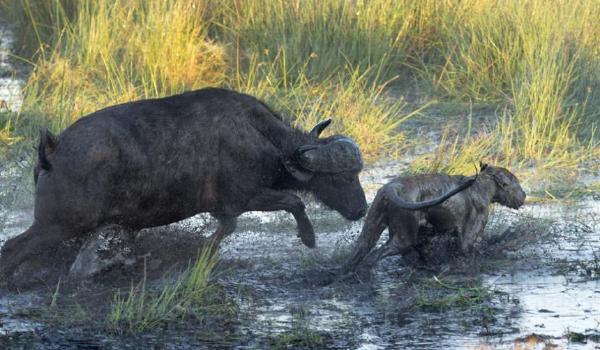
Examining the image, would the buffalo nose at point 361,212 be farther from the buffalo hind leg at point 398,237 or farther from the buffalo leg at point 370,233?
the buffalo hind leg at point 398,237

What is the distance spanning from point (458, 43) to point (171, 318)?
659 centimetres

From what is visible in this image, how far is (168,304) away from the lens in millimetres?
6723

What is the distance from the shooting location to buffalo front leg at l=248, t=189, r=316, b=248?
27.1 ft

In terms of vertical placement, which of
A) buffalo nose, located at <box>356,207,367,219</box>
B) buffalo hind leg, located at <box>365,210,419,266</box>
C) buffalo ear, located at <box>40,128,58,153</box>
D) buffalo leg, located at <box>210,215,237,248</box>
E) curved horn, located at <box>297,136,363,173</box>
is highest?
buffalo ear, located at <box>40,128,58,153</box>

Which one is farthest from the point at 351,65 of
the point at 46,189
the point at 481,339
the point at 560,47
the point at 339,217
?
the point at 481,339

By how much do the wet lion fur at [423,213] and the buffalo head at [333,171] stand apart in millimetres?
546

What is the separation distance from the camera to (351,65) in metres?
12.2

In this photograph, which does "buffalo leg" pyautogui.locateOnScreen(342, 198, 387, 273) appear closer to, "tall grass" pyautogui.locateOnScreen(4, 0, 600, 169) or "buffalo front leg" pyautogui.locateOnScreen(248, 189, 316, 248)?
"buffalo front leg" pyautogui.locateOnScreen(248, 189, 316, 248)

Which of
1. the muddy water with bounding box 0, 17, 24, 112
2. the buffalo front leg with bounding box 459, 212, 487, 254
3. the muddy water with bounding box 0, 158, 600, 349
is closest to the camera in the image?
the muddy water with bounding box 0, 158, 600, 349

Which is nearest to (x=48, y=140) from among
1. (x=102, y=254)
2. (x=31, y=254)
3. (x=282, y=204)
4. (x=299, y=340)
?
(x=31, y=254)

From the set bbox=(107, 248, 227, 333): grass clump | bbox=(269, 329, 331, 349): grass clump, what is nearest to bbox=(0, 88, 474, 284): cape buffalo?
bbox=(107, 248, 227, 333): grass clump

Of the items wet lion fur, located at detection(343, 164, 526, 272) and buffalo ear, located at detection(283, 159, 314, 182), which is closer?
wet lion fur, located at detection(343, 164, 526, 272)

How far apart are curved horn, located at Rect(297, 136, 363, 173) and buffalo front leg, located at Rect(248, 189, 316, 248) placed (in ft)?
0.84

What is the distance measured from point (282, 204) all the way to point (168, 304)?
70.4 inches
